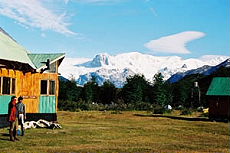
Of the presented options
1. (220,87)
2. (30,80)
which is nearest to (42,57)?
(30,80)

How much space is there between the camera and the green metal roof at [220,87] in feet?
119

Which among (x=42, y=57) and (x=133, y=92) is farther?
(x=133, y=92)

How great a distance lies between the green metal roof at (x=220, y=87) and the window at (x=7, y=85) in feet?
68.9

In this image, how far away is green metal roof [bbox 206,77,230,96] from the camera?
36.4 meters

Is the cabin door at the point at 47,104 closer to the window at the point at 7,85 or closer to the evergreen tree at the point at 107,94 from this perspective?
the window at the point at 7,85

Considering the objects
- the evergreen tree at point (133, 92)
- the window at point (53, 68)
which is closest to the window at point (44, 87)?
the window at point (53, 68)

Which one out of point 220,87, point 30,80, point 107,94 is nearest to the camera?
point 30,80

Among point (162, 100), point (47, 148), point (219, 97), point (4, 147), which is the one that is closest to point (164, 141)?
point (47, 148)

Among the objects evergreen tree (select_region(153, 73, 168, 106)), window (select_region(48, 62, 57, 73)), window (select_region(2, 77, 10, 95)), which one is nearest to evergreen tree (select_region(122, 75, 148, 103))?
evergreen tree (select_region(153, 73, 168, 106))

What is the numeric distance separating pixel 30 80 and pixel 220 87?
2034 centimetres

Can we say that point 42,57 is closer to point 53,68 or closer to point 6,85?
point 53,68

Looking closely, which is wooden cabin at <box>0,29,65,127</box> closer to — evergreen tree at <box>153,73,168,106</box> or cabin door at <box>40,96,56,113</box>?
cabin door at <box>40,96,56,113</box>

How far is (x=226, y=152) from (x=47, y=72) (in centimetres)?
1550

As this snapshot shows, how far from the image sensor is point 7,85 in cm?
2352
